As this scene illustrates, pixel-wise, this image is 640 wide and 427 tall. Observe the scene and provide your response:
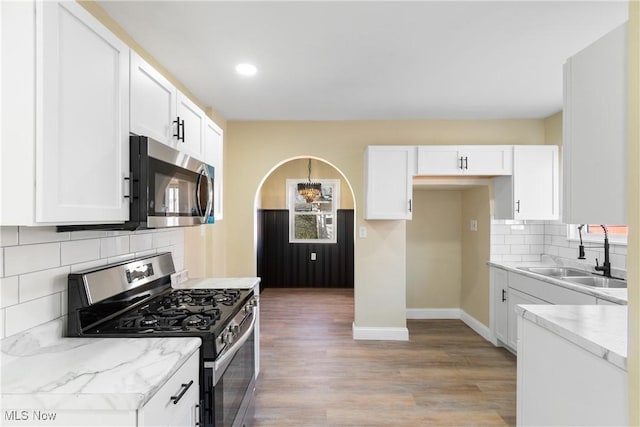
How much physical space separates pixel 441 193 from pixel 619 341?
3514 millimetres

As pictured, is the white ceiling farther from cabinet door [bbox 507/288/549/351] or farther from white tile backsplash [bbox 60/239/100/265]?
cabinet door [bbox 507/288/549/351]

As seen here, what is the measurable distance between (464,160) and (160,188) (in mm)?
2976

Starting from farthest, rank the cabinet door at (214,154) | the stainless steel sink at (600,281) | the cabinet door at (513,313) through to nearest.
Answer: the cabinet door at (513,313) → the stainless steel sink at (600,281) → the cabinet door at (214,154)

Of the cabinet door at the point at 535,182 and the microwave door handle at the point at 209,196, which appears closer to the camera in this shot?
the microwave door handle at the point at 209,196

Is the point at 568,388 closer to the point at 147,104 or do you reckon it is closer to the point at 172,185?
the point at 172,185

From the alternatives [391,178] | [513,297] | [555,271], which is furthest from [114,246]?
[555,271]

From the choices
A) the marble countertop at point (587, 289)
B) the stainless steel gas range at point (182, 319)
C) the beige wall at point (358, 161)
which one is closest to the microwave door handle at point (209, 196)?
the stainless steel gas range at point (182, 319)

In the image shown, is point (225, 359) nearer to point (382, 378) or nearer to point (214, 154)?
point (214, 154)

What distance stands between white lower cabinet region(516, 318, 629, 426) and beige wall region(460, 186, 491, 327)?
2344 mm

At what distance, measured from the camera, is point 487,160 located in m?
3.53

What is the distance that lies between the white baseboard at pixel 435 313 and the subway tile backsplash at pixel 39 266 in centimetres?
383

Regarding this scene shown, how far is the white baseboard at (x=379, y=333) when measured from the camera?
12.5 feet

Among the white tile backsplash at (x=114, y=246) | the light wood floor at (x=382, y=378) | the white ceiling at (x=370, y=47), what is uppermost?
the white ceiling at (x=370, y=47)

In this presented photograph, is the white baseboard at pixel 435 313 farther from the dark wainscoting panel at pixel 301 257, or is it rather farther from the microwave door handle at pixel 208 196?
the microwave door handle at pixel 208 196
